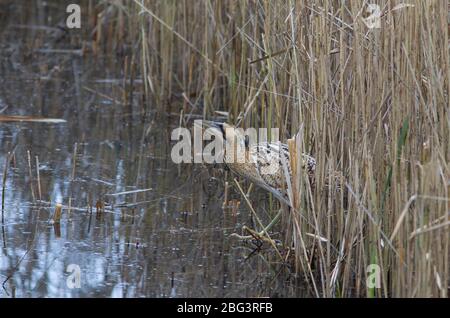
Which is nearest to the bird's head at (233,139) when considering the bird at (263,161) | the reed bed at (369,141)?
the bird at (263,161)

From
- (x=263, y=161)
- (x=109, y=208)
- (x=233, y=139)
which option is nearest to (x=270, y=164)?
(x=263, y=161)

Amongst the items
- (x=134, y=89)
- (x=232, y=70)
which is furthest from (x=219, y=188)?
(x=134, y=89)

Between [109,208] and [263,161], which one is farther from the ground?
[263,161]

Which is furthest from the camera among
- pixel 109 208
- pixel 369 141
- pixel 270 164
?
pixel 109 208

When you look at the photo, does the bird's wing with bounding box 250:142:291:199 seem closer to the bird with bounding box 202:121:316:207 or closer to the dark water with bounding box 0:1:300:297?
the bird with bounding box 202:121:316:207

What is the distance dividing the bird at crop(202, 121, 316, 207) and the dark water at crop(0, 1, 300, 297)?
0.74 feet

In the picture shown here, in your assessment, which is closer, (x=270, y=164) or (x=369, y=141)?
(x=369, y=141)

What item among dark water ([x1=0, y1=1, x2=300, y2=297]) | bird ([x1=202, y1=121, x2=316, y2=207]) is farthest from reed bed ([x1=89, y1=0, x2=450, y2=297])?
dark water ([x1=0, y1=1, x2=300, y2=297])

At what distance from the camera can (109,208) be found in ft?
12.2

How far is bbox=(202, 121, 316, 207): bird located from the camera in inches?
131

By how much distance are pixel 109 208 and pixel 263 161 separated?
0.69 metres

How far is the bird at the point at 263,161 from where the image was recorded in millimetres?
3318

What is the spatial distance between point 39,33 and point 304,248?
4106 millimetres

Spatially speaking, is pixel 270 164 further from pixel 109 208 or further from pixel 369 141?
pixel 109 208
